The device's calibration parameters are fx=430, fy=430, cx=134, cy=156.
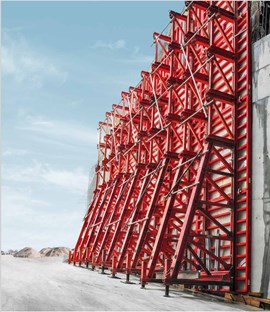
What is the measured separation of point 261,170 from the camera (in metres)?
12.6

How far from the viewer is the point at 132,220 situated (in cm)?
1766

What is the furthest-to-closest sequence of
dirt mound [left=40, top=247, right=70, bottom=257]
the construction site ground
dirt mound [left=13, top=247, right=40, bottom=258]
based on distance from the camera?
dirt mound [left=40, top=247, right=70, bottom=257]
dirt mound [left=13, top=247, right=40, bottom=258]
the construction site ground

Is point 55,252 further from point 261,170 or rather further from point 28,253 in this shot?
point 261,170

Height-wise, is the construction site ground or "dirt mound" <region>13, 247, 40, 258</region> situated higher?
"dirt mound" <region>13, 247, 40, 258</region>

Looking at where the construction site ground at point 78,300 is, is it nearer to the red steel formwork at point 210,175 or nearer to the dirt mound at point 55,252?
the red steel formwork at point 210,175

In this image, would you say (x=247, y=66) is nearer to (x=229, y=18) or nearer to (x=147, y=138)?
(x=229, y=18)

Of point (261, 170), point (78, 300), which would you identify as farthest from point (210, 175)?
point (78, 300)

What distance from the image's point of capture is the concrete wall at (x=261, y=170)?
39.1 feet

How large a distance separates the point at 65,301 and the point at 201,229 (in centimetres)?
736

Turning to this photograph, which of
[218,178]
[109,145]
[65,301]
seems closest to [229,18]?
[218,178]

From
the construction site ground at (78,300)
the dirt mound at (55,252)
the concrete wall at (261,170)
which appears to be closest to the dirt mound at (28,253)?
the dirt mound at (55,252)

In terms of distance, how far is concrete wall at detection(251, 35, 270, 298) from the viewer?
11930 mm

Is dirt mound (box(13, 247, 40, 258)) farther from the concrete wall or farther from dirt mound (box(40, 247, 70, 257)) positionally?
the concrete wall

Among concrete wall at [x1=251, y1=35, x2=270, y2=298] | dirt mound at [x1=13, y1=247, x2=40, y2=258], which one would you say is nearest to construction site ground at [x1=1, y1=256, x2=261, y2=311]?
concrete wall at [x1=251, y1=35, x2=270, y2=298]
